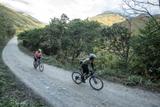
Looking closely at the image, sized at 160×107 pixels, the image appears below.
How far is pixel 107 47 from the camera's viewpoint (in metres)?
29.2

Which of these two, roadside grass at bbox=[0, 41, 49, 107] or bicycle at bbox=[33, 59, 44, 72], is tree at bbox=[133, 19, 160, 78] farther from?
bicycle at bbox=[33, 59, 44, 72]

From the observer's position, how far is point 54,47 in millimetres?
46125

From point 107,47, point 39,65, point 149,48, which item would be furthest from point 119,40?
point 39,65

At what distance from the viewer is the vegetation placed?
18938 millimetres

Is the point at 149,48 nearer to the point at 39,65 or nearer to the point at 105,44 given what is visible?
the point at 39,65

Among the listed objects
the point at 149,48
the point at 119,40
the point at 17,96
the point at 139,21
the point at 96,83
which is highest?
the point at 139,21

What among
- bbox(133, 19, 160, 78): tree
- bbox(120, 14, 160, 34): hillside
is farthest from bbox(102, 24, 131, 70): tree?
bbox(133, 19, 160, 78): tree

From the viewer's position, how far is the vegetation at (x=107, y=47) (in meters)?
18.9

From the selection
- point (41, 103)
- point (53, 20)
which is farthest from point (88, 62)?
point (53, 20)

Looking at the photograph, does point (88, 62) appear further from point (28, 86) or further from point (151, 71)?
point (151, 71)

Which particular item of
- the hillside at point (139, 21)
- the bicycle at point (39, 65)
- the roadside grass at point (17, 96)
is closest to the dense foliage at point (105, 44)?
the hillside at point (139, 21)

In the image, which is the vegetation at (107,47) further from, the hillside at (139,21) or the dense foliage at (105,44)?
the hillside at (139,21)

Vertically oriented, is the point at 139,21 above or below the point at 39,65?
above

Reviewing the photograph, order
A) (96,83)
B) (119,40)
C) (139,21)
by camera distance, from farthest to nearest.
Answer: (119,40), (139,21), (96,83)
